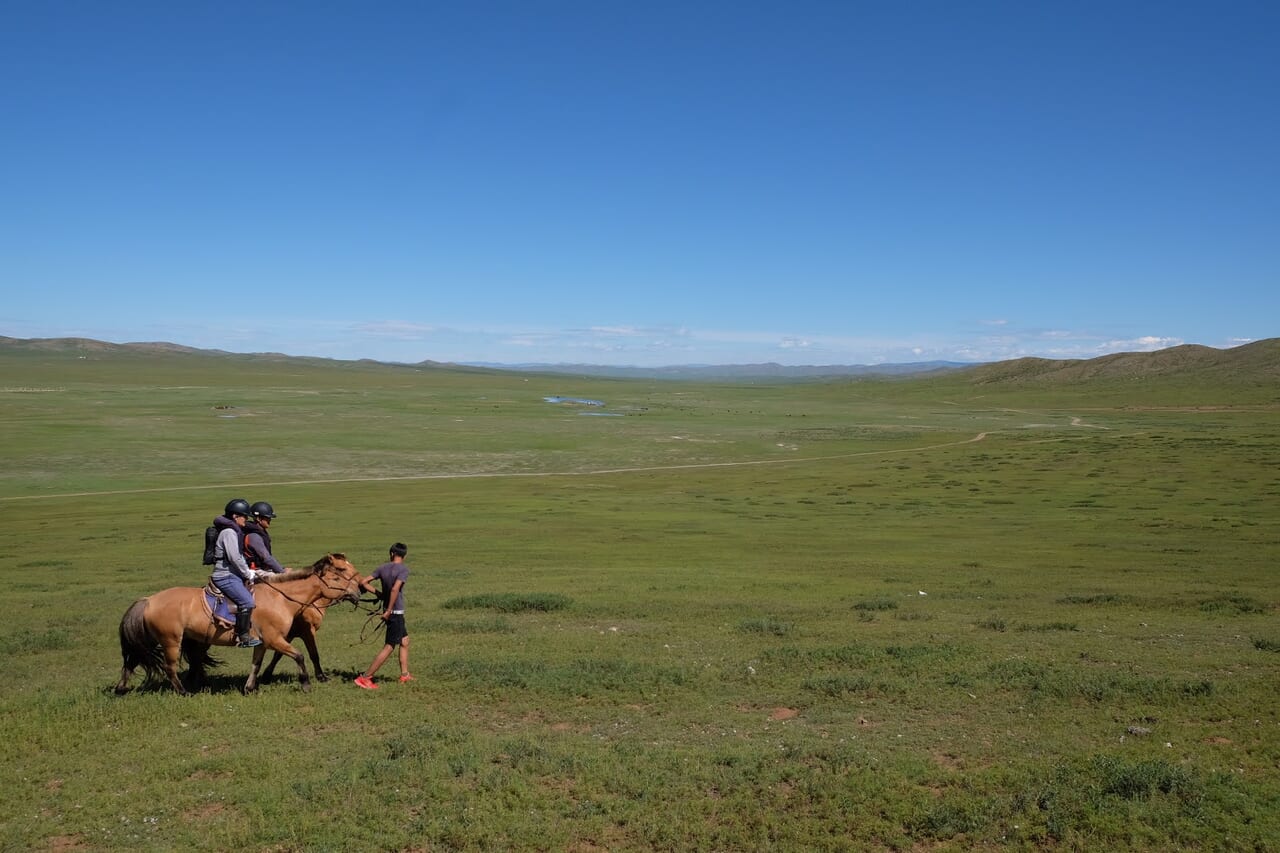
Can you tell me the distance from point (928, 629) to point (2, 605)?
75.8 feet

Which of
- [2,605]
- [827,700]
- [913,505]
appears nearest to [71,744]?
[827,700]

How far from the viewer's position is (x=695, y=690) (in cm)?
1435

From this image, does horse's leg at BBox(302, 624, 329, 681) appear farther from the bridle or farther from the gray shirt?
the gray shirt

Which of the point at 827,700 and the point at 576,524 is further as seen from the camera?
the point at 576,524

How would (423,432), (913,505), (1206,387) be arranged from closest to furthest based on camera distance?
(913,505), (423,432), (1206,387)

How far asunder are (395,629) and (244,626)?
226 centimetres

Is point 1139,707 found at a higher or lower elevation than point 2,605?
higher

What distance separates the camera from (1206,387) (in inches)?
6959

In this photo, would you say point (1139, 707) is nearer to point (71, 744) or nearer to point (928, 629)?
point (928, 629)

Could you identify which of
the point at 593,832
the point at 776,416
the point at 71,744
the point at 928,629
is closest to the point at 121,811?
the point at 71,744

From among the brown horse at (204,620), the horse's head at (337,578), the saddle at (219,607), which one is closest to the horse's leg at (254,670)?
the brown horse at (204,620)

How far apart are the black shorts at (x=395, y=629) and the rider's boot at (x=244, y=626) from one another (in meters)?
2.03

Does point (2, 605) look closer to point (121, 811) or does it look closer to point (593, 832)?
point (121, 811)

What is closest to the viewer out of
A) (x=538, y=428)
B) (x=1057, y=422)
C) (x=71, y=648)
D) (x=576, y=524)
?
(x=71, y=648)
